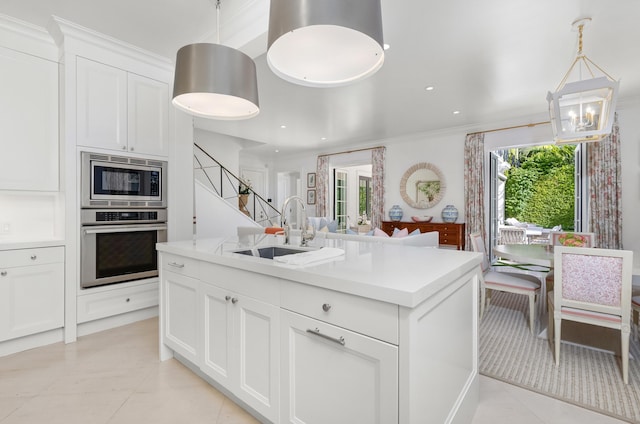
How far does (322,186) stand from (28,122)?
6056 mm

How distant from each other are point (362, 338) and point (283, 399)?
1.89 ft

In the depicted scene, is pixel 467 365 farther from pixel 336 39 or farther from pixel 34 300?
pixel 34 300

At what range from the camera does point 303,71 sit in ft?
4.64

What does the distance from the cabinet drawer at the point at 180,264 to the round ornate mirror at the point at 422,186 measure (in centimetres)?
535

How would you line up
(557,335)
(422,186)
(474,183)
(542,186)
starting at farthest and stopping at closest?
(542,186), (422,186), (474,183), (557,335)

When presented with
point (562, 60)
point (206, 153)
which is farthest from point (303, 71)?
point (206, 153)

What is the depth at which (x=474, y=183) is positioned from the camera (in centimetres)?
565

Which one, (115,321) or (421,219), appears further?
(421,219)

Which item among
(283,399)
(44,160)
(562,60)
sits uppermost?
(562,60)

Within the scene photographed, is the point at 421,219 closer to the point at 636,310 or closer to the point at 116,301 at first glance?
the point at 636,310

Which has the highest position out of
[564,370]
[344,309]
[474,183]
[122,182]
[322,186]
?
[322,186]

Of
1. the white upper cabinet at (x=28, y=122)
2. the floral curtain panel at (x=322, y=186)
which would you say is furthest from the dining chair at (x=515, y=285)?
the floral curtain panel at (x=322, y=186)

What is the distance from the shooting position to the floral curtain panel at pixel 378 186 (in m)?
6.94

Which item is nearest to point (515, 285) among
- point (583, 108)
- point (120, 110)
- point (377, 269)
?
point (583, 108)
